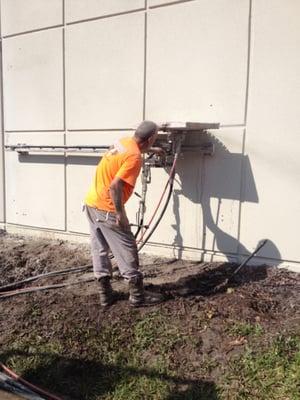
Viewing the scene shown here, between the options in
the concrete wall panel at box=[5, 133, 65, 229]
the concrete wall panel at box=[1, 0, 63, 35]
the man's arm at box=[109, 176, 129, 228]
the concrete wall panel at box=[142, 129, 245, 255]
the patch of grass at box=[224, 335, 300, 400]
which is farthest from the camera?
the concrete wall panel at box=[5, 133, 65, 229]

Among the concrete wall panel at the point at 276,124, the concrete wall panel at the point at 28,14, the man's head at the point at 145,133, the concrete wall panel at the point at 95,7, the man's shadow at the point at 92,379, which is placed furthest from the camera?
the concrete wall panel at the point at 28,14

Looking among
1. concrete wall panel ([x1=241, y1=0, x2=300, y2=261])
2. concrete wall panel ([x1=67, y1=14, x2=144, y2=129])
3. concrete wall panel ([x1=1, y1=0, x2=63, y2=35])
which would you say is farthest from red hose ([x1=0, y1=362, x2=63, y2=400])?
concrete wall panel ([x1=1, y1=0, x2=63, y2=35])

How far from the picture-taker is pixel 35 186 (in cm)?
652

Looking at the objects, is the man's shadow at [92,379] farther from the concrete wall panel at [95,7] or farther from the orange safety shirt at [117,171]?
the concrete wall panel at [95,7]

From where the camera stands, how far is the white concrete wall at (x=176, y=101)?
15.0ft

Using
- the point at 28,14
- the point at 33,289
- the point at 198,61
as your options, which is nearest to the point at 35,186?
the point at 33,289

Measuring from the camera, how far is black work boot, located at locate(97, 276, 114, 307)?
4133 mm

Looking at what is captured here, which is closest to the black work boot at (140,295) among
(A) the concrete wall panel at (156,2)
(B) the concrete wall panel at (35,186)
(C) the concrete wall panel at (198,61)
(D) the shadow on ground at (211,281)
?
(D) the shadow on ground at (211,281)

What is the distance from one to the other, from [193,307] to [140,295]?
1.61 feet

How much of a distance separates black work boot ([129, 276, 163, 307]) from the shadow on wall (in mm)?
1210

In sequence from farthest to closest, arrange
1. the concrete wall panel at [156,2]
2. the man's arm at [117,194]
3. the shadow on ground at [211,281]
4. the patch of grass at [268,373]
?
the concrete wall panel at [156,2] < the shadow on ground at [211,281] < the man's arm at [117,194] < the patch of grass at [268,373]

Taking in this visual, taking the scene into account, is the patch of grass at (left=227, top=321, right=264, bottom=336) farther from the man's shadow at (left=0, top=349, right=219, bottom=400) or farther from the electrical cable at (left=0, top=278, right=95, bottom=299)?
the electrical cable at (left=0, top=278, right=95, bottom=299)

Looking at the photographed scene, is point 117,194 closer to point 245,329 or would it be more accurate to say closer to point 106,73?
point 245,329

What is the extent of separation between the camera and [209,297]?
4172 mm
